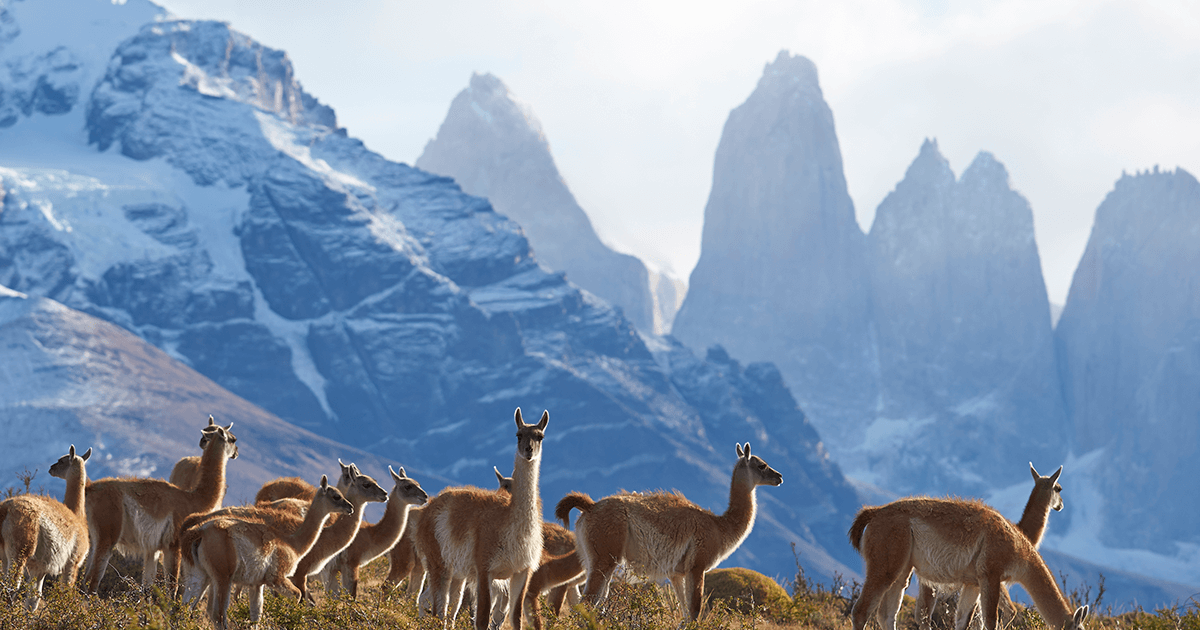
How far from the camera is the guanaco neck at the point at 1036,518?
19234mm

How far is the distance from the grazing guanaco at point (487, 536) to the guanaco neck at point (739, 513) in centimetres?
366

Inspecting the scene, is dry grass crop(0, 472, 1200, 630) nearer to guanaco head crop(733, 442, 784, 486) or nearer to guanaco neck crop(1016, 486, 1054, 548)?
guanaco neck crop(1016, 486, 1054, 548)

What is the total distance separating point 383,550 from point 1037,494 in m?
11.5

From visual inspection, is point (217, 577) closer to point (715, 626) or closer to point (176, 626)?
point (176, 626)

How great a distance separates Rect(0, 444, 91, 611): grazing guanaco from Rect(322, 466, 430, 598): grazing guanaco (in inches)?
169

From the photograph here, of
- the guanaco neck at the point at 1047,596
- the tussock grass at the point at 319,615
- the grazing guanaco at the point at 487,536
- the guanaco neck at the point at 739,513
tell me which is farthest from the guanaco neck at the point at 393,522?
the guanaco neck at the point at 1047,596

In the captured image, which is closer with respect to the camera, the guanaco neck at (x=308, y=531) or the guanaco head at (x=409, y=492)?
the guanaco neck at (x=308, y=531)

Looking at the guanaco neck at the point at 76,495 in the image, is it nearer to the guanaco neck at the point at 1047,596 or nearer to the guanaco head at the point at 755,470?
the guanaco head at the point at 755,470

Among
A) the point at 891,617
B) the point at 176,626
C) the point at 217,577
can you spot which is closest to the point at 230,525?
the point at 217,577

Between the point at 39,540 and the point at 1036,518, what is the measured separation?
54.8ft

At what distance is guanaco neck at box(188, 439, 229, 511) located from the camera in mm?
19938

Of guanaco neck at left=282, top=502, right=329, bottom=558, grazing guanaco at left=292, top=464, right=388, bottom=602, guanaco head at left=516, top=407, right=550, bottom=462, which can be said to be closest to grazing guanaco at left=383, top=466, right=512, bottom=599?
grazing guanaco at left=292, top=464, right=388, bottom=602

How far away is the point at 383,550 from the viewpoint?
19172 millimetres

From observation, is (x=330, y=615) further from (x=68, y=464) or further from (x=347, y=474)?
(x=68, y=464)
